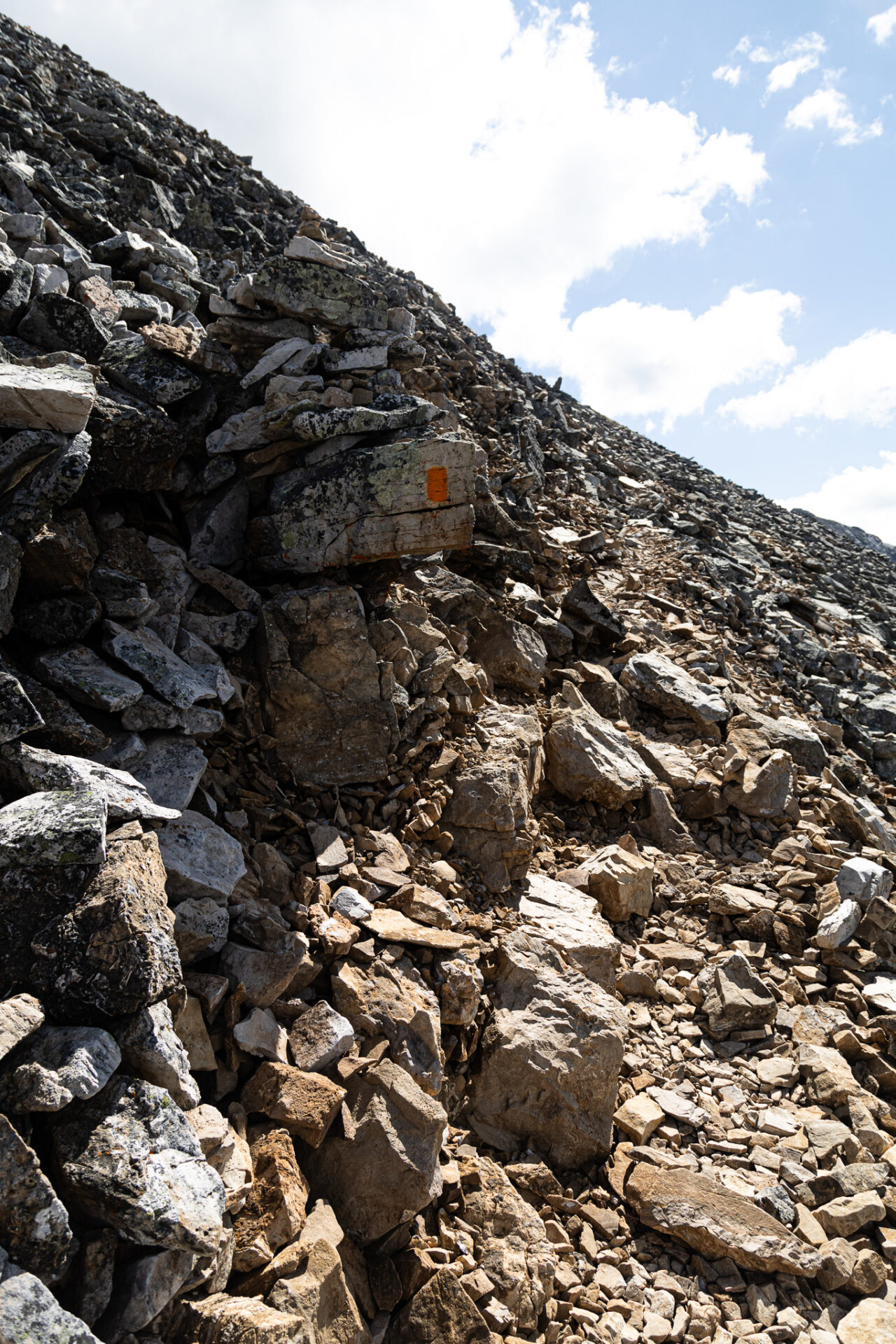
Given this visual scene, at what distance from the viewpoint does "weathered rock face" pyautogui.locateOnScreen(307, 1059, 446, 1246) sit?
4520mm

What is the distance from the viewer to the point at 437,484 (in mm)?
→ 8055

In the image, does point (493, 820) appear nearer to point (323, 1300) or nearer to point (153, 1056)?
point (323, 1300)

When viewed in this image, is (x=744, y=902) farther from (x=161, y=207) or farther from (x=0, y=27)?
(x=0, y=27)

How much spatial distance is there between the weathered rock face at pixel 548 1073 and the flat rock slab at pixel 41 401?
586 cm

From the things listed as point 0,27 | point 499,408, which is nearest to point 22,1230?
point 499,408

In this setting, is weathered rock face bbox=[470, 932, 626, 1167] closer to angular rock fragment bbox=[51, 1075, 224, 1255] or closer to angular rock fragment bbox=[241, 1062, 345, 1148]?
angular rock fragment bbox=[241, 1062, 345, 1148]

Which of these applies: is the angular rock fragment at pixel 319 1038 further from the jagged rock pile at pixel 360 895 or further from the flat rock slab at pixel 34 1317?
the flat rock slab at pixel 34 1317

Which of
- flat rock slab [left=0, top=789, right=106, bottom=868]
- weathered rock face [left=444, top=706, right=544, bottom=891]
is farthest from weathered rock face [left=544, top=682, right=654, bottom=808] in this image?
flat rock slab [left=0, top=789, right=106, bottom=868]

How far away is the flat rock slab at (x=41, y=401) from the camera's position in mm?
5148

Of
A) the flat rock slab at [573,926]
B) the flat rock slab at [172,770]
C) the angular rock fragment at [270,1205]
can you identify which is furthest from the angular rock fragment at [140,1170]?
the flat rock slab at [573,926]

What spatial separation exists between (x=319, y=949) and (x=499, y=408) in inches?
635

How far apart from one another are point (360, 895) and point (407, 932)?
1.69 feet

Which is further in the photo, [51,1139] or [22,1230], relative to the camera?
[51,1139]

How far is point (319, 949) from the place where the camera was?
5.38 m
